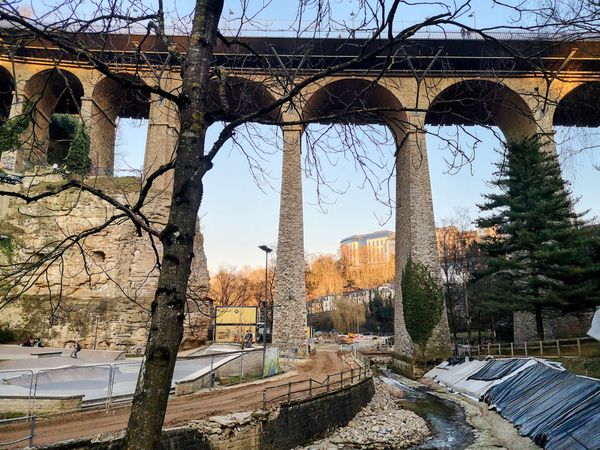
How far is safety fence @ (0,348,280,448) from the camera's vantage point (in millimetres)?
8984

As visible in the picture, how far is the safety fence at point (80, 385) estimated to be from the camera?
8.98 metres

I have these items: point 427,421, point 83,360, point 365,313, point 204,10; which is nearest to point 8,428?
point 204,10

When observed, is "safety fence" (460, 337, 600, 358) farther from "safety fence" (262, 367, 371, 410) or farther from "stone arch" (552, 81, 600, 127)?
"stone arch" (552, 81, 600, 127)

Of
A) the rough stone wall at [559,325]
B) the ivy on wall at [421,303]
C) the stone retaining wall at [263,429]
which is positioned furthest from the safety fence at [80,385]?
the rough stone wall at [559,325]

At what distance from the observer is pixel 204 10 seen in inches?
110

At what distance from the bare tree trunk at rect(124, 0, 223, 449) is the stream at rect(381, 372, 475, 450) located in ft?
36.2

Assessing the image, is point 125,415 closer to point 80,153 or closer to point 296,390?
point 296,390

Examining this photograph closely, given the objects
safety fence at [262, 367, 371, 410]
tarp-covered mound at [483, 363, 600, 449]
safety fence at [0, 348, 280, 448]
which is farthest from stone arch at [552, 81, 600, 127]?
safety fence at [0, 348, 280, 448]

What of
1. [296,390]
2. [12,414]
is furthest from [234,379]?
[12,414]

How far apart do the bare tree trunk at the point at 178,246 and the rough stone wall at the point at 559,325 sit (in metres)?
22.5

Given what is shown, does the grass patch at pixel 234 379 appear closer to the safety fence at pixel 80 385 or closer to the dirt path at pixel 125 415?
the safety fence at pixel 80 385

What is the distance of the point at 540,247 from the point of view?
69.2ft

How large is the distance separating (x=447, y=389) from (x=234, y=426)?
45.9ft

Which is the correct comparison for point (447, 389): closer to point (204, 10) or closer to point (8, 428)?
point (8, 428)
